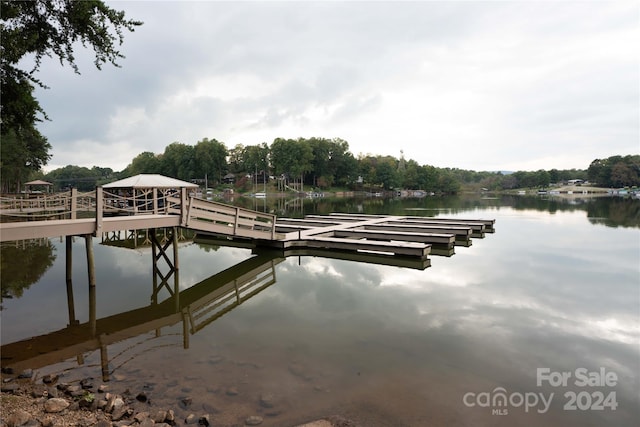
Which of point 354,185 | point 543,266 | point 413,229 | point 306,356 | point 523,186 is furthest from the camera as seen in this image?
point 523,186

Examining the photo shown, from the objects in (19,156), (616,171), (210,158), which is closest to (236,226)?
(19,156)

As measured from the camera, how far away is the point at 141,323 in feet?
26.3

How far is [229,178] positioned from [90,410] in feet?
343

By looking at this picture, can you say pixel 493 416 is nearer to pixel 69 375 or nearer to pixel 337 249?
pixel 69 375

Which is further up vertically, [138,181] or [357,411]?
[138,181]

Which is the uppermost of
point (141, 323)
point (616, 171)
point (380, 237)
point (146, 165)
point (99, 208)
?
point (146, 165)

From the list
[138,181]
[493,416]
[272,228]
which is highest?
[138,181]

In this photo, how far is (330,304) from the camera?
9086 millimetres

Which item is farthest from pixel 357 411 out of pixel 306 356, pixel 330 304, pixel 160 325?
pixel 160 325

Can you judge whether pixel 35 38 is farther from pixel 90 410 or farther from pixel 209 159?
pixel 209 159

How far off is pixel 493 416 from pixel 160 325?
254 inches

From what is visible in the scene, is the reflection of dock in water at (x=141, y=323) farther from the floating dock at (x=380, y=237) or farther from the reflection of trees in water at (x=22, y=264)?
the floating dock at (x=380, y=237)

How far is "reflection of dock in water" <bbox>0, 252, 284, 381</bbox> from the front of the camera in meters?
6.40

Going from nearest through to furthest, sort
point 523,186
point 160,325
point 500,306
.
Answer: point 160,325
point 500,306
point 523,186
